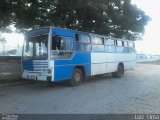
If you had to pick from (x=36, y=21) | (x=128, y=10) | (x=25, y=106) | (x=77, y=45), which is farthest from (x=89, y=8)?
(x=25, y=106)

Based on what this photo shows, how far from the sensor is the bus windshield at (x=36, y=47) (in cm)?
1286

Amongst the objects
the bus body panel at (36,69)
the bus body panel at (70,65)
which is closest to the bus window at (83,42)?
the bus body panel at (70,65)

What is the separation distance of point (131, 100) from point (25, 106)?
3940 mm

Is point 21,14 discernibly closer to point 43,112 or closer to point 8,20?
point 8,20

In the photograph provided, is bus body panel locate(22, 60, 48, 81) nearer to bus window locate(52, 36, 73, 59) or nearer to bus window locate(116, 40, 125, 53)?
bus window locate(52, 36, 73, 59)

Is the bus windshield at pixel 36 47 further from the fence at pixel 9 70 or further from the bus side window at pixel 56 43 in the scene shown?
the fence at pixel 9 70

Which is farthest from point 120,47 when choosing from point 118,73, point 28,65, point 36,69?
point 36,69

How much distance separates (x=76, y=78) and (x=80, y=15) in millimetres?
7529

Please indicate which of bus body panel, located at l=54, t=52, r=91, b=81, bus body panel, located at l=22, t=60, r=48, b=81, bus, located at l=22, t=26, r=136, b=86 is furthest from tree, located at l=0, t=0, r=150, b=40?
bus body panel, located at l=54, t=52, r=91, b=81

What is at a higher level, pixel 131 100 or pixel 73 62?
pixel 73 62

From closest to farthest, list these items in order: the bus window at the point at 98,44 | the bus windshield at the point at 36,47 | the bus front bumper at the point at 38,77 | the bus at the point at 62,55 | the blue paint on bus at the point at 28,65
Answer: the bus front bumper at the point at 38,77
the bus at the point at 62,55
the bus windshield at the point at 36,47
the blue paint on bus at the point at 28,65
the bus window at the point at 98,44

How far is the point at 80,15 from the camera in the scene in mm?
20344

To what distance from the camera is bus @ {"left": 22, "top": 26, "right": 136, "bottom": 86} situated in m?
12.6

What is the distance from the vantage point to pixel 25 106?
8.98 meters
